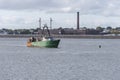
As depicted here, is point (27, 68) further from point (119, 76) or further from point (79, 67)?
point (119, 76)

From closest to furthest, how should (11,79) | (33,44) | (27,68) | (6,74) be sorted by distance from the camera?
1. (11,79)
2. (6,74)
3. (27,68)
4. (33,44)

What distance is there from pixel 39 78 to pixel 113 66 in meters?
15.0

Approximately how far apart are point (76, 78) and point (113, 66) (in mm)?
13881

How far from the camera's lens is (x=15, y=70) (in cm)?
5778

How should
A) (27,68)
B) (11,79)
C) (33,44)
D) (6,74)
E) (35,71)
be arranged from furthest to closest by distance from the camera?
(33,44) → (27,68) → (35,71) → (6,74) → (11,79)

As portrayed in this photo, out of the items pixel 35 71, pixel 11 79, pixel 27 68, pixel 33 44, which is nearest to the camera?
pixel 11 79

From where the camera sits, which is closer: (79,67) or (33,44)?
(79,67)

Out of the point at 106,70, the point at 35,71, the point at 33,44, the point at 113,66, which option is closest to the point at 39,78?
the point at 35,71

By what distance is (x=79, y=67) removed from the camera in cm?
6206

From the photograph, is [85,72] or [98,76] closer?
[98,76]

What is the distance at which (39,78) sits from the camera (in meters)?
50.4

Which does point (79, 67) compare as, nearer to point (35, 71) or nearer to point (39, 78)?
point (35, 71)

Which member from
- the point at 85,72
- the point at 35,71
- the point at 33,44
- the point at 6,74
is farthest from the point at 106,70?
the point at 33,44

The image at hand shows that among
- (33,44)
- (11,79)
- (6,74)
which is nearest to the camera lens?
(11,79)
